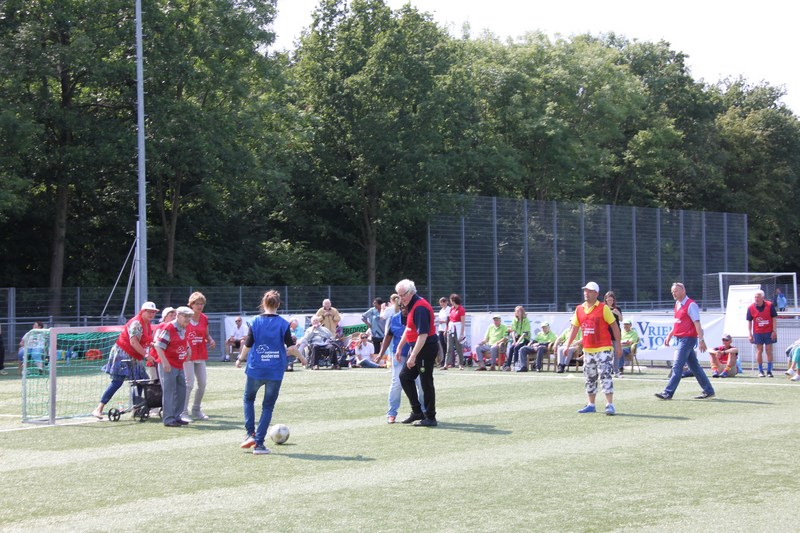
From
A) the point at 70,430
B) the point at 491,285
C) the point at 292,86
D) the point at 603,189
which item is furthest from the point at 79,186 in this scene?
the point at 603,189

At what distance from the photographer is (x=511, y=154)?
58.0 meters

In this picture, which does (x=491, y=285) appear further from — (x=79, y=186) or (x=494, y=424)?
(x=494, y=424)

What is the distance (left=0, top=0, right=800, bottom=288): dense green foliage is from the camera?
128ft

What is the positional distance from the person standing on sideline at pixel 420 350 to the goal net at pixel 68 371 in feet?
17.3

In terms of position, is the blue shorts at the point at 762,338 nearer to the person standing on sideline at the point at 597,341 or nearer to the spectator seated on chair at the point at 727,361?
the spectator seated on chair at the point at 727,361

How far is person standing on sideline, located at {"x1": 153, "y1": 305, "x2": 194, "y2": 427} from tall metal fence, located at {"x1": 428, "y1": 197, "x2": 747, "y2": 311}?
31904 millimetres

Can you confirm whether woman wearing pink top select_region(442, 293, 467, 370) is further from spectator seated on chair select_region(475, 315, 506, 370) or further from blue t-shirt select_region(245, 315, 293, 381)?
blue t-shirt select_region(245, 315, 293, 381)

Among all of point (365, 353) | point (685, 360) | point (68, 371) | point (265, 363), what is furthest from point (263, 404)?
point (365, 353)

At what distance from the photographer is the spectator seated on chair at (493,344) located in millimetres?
26609

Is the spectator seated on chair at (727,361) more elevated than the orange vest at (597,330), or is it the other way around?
the orange vest at (597,330)

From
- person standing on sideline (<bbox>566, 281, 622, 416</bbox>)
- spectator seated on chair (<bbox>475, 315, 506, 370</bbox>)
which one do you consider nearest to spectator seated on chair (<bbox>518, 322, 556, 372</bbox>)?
spectator seated on chair (<bbox>475, 315, 506, 370</bbox>)

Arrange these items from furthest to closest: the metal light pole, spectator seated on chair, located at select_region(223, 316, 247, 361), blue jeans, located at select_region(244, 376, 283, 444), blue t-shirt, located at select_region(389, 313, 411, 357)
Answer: the metal light pole, spectator seated on chair, located at select_region(223, 316, 247, 361), blue t-shirt, located at select_region(389, 313, 411, 357), blue jeans, located at select_region(244, 376, 283, 444)

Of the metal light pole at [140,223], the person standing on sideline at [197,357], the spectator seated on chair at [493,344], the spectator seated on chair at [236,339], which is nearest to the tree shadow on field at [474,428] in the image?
the person standing on sideline at [197,357]

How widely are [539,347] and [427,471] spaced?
16.1 metres
